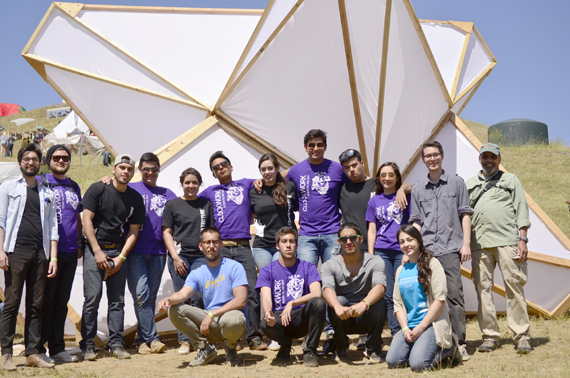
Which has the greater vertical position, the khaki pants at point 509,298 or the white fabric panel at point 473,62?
the white fabric panel at point 473,62

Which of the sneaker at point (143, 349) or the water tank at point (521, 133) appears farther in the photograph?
the water tank at point (521, 133)

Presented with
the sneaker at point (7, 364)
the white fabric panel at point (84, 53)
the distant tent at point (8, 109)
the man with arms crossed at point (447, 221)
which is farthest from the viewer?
the distant tent at point (8, 109)

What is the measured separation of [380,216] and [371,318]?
1123 millimetres

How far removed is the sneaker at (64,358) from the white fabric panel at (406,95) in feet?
15.0

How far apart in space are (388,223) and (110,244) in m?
3.01

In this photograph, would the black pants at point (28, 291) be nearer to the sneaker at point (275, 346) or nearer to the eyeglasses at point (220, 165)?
the eyeglasses at point (220, 165)

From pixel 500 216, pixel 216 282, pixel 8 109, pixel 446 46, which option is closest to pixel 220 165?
pixel 216 282

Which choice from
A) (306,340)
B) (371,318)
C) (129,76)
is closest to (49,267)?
(306,340)

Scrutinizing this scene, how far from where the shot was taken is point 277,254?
566 centimetres

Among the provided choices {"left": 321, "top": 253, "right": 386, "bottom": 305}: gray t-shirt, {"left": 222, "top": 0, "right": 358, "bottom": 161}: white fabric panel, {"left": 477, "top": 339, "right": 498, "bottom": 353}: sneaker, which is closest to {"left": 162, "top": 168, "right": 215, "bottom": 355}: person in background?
{"left": 321, "top": 253, "right": 386, "bottom": 305}: gray t-shirt

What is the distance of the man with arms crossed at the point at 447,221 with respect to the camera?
5129 millimetres

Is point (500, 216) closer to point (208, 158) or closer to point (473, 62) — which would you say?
point (208, 158)

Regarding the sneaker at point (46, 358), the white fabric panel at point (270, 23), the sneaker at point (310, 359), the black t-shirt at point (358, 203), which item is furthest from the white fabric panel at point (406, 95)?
the sneaker at point (46, 358)

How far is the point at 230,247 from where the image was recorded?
5.86 metres
